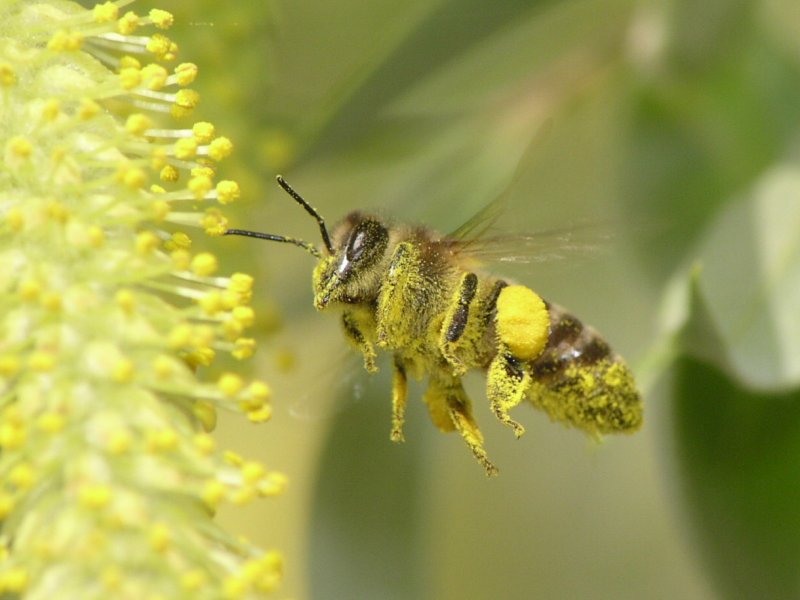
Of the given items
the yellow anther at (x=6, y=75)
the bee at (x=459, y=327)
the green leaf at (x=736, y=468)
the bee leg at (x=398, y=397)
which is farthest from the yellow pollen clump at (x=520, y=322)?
the yellow anther at (x=6, y=75)

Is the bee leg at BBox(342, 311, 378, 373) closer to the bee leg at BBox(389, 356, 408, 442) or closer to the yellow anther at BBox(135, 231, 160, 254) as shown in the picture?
the bee leg at BBox(389, 356, 408, 442)

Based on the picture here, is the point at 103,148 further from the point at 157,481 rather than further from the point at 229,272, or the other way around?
the point at 229,272

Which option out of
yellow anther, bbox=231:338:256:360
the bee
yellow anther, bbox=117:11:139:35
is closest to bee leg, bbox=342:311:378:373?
the bee

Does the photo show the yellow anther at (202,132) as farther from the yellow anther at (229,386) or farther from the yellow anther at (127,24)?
the yellow anther at (229,386)

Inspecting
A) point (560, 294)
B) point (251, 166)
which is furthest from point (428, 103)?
point (560, 294)

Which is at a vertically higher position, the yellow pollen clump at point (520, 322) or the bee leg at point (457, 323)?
the yellow pollen clump at point (520, 322)

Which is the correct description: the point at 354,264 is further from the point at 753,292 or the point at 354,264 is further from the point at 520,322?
the point at 753,292
